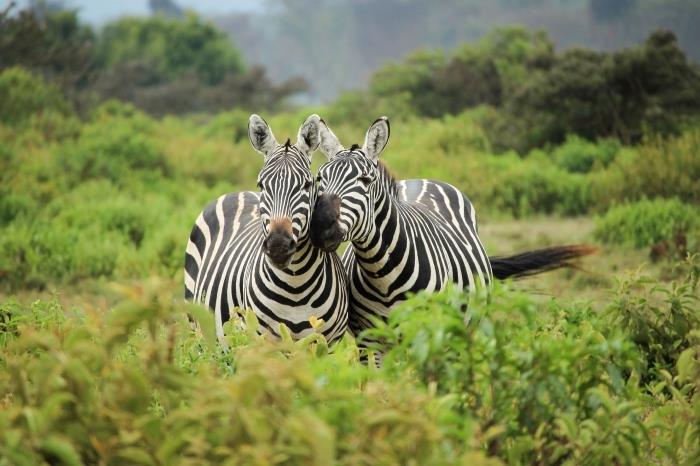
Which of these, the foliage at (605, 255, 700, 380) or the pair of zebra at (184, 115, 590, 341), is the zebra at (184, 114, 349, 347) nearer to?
the pair of zebra at (184, 115, 590, 341)

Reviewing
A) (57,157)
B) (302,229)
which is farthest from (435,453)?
(57,157)

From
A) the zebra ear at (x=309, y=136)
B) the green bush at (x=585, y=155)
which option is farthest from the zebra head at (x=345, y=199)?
the green bush at (x=585, y=155)

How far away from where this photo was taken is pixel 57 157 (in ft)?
44.7

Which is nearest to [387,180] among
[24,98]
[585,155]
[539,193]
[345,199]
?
[345,199]

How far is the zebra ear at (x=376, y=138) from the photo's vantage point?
15.9 feet

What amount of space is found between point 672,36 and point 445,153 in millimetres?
4305

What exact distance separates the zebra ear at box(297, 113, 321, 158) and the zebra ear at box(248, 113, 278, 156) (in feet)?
0.50

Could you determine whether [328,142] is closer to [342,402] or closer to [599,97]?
[342,402]

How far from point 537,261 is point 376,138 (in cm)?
196

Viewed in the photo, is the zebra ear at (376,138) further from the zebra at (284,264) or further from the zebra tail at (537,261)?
the zebra tail at (537,261)

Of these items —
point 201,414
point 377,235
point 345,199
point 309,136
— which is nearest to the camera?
point 201,414

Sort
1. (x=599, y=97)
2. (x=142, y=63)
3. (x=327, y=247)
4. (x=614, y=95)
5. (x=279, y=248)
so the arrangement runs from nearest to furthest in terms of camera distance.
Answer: (x=279, y=248), (x=327, y=247), (x=614, y=95), (x=599, y=97), (x=142, y=63)

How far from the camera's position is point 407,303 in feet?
9.25

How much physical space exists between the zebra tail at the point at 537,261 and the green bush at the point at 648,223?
3306 mm
